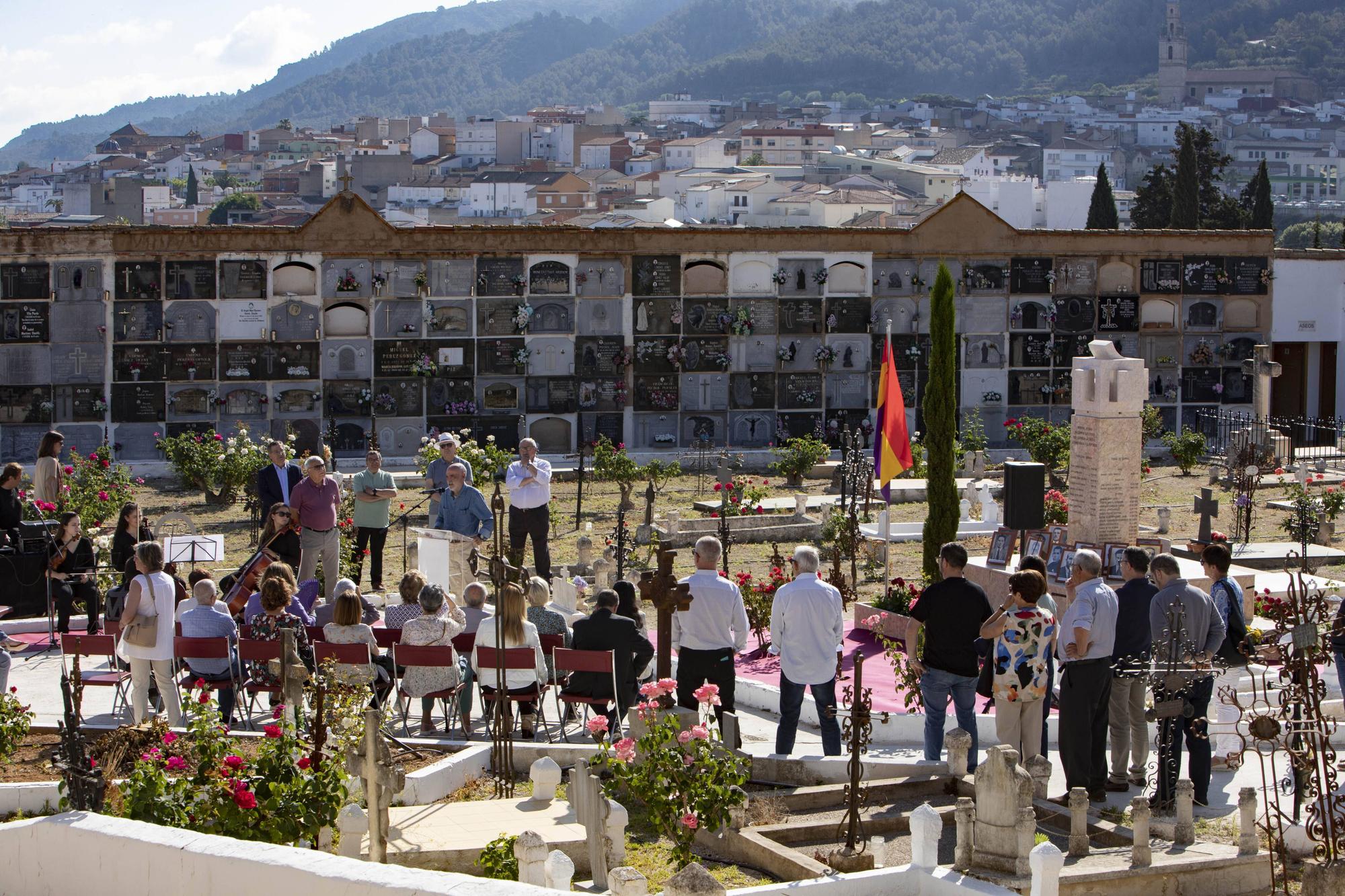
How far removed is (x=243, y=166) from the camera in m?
139

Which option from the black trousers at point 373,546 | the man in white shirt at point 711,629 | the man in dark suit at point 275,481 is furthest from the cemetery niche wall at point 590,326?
the man in white shirt at point 711,629

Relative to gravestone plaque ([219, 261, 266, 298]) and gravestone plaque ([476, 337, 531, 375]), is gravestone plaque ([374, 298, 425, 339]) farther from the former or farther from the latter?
gravestone plaque ([219, 261, 266, 298])

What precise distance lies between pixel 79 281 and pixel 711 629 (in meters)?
19.8

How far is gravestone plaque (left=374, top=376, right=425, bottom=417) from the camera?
2752 centimetres

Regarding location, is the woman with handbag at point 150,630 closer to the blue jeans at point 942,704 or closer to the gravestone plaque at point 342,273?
the blue jeans at point 942,704

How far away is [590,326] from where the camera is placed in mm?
28109

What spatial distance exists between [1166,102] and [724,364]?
15705 cm

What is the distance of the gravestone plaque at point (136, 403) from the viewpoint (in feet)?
88.1

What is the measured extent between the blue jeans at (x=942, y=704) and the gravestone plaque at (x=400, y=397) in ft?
63.0

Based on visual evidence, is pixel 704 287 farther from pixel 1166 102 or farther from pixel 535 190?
pixel 1166 102

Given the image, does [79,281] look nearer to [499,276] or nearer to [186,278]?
[186,278]

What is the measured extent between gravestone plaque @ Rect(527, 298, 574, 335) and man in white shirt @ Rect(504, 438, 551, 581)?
42.7 ft

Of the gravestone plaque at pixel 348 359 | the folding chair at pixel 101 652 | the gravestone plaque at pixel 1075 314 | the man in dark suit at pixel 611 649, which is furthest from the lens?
the gravestone plaque at pixel 1075 314

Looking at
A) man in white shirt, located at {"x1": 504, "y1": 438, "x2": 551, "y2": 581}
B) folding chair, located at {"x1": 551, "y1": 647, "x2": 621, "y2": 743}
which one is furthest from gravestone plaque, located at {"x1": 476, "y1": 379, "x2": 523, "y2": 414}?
folding chair, located at {"x1": 551, "y1": 647, "x2": 621, "y2": 743}
